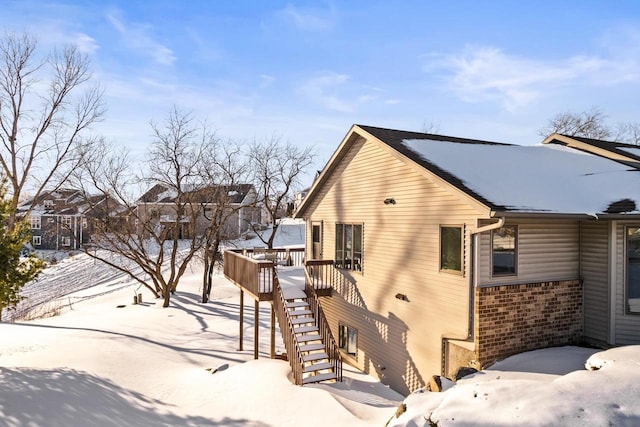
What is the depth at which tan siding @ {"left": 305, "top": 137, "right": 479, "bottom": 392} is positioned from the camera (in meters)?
8.25

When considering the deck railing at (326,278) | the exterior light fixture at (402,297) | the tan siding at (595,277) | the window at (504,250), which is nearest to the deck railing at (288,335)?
the deck railing at (326,278)

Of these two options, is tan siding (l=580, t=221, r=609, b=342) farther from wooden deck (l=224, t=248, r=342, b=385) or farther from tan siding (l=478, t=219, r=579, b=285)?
wooden deck (l=224, t=248, r=342, b=385)

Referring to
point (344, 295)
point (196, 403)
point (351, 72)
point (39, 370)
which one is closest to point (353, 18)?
point (351, 72)

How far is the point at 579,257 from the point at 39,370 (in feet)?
42.4

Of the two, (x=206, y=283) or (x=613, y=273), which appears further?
(x=206, y=283)

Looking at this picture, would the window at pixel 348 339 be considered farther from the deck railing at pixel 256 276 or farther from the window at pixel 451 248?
the window at pixel 451 248

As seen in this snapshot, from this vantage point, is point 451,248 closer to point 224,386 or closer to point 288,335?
point 288,335

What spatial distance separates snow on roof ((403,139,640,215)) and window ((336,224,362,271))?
3176 millimetres

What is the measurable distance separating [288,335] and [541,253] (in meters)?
6.00

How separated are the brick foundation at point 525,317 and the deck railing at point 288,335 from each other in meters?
3.72

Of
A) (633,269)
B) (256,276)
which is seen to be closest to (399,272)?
(256,276)

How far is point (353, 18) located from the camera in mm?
11227

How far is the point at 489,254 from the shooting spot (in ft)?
25.1

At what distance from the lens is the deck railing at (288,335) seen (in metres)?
8.58
